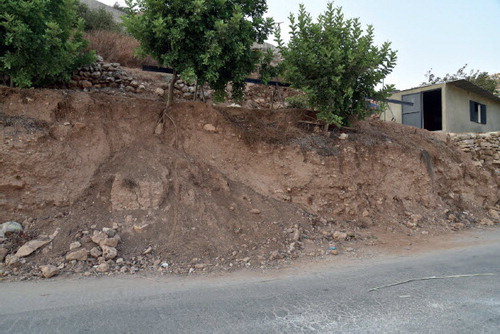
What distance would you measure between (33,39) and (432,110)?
18.1 meters

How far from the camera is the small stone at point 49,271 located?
4496 millimetres

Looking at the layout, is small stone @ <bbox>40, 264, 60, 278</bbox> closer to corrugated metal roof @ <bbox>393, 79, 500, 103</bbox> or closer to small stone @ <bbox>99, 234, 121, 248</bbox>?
small stone @ <bbox>99, 234, 121, 248</bbox>

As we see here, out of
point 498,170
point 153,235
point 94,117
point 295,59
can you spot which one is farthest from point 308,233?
point 498,170

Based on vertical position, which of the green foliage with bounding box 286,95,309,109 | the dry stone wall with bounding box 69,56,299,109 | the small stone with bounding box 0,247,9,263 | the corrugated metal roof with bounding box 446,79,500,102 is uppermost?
the corrugated metal roof with bounding box 446,79,500,102

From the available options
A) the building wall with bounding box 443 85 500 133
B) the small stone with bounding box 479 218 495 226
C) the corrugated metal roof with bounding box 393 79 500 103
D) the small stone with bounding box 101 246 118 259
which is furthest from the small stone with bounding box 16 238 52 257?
the corrugated metal roof with bounding box 393 79 500 103

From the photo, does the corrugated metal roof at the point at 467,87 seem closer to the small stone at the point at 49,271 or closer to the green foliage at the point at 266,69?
the green foliage at the point at 266,69

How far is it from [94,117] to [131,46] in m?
7.14

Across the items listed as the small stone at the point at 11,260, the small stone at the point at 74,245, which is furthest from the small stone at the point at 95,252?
the small stone at the point at 11,260

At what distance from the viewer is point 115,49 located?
12555mm

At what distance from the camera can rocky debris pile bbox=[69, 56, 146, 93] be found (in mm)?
9555

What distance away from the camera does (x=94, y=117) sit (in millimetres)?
7305

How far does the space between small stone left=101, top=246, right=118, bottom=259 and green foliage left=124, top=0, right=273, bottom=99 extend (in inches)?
152

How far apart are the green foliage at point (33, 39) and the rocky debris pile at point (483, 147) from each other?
1366 cm

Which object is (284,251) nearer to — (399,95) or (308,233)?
(308,233)
